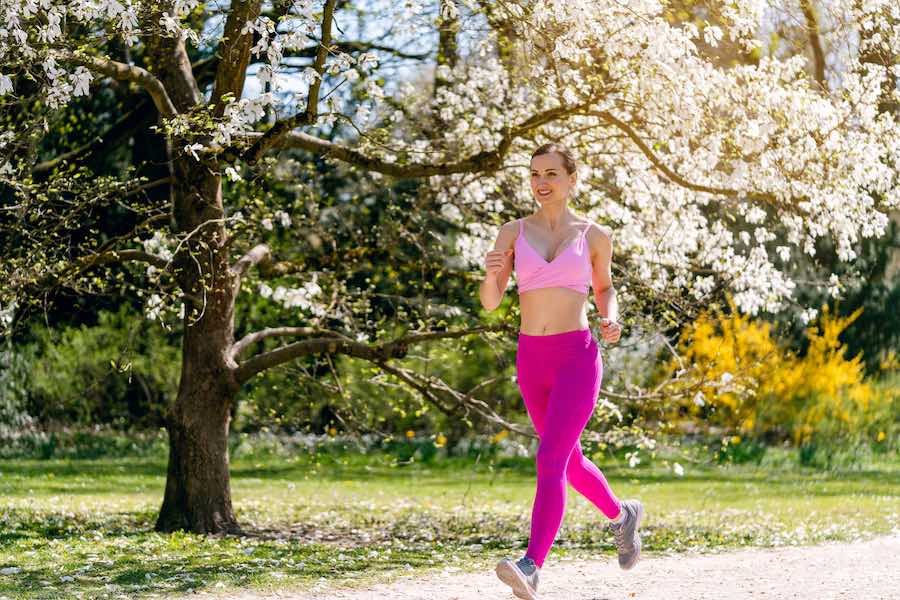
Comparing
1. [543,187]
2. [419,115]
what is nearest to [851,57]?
[419,115]

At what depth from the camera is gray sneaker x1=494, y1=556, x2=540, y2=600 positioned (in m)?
5.08

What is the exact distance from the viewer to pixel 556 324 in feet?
18.4

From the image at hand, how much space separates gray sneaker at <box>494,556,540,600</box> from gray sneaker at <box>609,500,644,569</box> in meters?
0.97

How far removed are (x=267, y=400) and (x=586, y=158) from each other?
7869 millimetres

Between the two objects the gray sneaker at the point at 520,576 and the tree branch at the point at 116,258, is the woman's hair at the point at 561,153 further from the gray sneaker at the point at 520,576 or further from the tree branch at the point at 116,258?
the tree branch at the point at 116,258

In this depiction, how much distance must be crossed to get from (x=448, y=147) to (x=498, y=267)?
502 cm

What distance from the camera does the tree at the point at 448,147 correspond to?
7.79 m

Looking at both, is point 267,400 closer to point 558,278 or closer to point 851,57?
point 851,57

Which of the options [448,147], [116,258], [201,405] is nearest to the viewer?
[116,258]

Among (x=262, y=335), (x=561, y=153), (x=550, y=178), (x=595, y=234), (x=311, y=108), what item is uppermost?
(x=311, y=108)

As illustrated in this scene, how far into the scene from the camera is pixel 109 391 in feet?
59.3

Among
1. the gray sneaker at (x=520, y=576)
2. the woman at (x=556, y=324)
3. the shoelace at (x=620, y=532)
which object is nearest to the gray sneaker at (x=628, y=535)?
the shoelace at (x=620, y=532)

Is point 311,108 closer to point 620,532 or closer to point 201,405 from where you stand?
point 201,405

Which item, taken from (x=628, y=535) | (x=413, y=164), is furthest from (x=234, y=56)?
(x=628, y=535)
